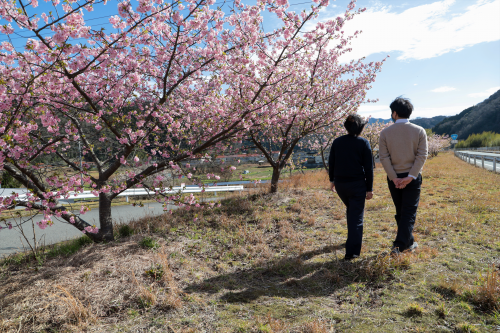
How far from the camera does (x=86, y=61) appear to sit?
4301 millimetres

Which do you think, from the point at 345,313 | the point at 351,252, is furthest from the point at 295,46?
the point at 345,313

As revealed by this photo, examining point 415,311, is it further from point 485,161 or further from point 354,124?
point 485,161

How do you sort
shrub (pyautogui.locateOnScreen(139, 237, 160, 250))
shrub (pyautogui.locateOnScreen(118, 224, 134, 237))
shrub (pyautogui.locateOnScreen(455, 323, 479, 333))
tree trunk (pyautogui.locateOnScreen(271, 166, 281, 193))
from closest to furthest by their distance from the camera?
shrub (pyautogui.locateOnScreen(455, 323, 479, 333)), shrub (pyautogui.locateOnScreen(139, 237, 160, 250)), shrub (pyautogui.locateOnScreen(118, 224, 134, 237)), tree trunk (pyautogui.locateOnScreen(271, 166, 281, 193))

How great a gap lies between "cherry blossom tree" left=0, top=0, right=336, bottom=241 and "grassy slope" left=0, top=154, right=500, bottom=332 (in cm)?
92

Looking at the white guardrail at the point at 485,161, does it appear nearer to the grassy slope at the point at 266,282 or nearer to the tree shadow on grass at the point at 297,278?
the grassy slope at the point at 266,282

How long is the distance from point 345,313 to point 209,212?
486 cm

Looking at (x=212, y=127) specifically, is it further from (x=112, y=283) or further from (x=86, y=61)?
(x=112, y=283)

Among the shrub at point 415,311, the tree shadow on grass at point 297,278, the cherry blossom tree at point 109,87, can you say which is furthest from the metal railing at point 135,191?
the shrub at point 415,311

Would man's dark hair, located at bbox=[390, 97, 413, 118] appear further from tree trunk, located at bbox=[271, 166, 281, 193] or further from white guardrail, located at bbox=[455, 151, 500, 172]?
white guardrail, located at bbox=[455, 151, 500, 172]

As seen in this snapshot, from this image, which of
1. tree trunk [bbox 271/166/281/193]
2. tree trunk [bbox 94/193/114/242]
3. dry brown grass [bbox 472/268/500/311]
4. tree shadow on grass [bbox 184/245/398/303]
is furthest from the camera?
tree trunk [bbox 271/166/281/193]

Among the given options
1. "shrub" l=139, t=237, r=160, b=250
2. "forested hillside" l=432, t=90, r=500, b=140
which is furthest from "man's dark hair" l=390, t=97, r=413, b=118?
"forested hillside" l=432, t=90, r=500, b=140

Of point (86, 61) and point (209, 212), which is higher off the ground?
point (86, 61)

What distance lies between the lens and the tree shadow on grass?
10.9 feet

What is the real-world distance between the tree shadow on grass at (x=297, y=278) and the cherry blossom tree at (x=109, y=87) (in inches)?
64.5
